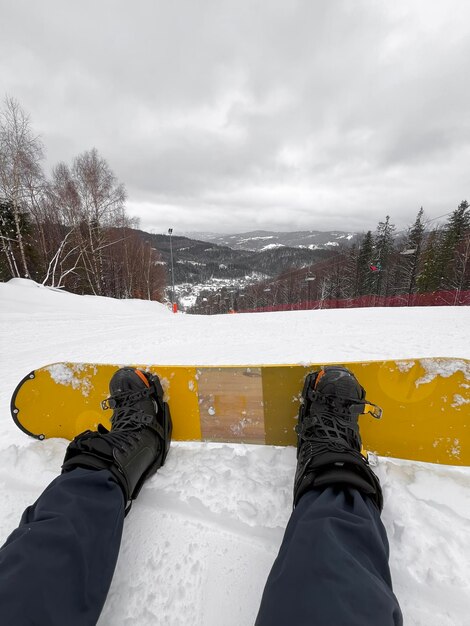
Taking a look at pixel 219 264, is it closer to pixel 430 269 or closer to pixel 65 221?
pixel 430 269

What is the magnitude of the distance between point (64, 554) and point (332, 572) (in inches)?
33.9

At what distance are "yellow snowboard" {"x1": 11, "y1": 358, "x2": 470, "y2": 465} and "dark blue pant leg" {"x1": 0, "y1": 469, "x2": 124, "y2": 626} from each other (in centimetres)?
79

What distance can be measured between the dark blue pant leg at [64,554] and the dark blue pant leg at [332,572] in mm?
567

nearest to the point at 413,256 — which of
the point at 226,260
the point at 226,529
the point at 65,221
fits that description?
the point at 65,221

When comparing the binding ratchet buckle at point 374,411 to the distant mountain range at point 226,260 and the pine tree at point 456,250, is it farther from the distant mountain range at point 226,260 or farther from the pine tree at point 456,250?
the distant mountain range at point 226,260

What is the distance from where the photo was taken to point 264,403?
1816 millimetres

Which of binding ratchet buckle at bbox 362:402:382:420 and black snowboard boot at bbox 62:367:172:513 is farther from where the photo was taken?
binding ratchet buckle at bbox 362:402:382:420

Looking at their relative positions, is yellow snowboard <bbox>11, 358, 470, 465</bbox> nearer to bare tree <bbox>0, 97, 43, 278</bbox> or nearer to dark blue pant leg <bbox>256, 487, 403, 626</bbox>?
dark blue pant leg <bbox>256, 487, 403, 626</bbox>

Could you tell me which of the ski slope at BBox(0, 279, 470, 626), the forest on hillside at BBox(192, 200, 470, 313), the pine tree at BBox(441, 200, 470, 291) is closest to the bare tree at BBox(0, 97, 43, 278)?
the ski slope at BBox(0, 279, 470, 626)

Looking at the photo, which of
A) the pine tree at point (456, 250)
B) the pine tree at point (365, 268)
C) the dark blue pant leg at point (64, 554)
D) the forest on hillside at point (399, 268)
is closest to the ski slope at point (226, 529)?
the dark blue pant leg at point (64, 554)

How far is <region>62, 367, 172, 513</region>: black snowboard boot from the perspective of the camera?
1.26m

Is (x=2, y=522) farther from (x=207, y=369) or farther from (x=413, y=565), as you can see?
(x=413, y=565)

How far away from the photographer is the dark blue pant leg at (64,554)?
76 centimetres

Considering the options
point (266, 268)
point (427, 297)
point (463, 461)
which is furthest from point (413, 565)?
point (266, 268)
